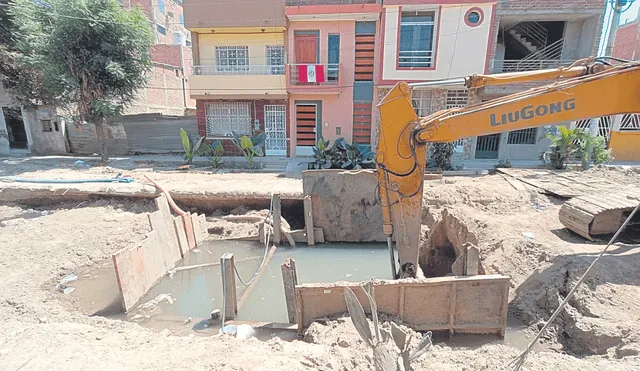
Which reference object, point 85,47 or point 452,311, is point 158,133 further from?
point 452,311

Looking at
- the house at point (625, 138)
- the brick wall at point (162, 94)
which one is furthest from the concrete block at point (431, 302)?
the brick wall at point (162, 94)

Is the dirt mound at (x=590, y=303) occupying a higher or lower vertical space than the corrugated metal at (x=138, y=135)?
lower

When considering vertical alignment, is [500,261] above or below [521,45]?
below

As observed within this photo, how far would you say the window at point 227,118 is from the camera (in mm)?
16922

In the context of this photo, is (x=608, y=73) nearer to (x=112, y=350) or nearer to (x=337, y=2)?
(x=112, y=350)

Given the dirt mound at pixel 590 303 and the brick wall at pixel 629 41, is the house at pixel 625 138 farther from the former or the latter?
the dirt mound at pixel 590 303

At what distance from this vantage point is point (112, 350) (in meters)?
3.92

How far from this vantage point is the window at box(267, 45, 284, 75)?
642 inches

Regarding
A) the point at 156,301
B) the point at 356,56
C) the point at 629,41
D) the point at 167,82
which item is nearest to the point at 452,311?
the point at 156,301

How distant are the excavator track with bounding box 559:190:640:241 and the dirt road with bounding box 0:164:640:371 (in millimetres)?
270

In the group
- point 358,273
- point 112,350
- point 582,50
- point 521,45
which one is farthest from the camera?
point 521,45

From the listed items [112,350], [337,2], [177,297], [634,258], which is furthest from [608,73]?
[337,2]

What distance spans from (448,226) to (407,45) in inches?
412

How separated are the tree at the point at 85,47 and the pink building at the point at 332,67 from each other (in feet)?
21.7
